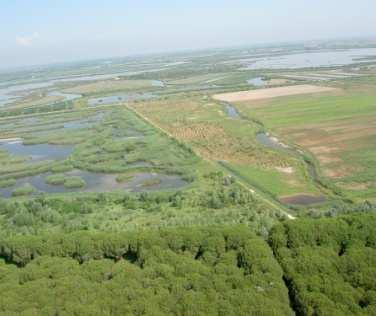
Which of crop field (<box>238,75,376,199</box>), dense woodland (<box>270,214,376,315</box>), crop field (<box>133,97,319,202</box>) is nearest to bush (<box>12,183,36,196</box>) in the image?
crop field (<box>133,97,319,202</box>)

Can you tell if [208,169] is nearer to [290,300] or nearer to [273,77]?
[290,300]

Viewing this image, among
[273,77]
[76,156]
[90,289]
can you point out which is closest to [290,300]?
[90,289]

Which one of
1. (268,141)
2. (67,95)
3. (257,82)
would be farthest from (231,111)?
(67,95)

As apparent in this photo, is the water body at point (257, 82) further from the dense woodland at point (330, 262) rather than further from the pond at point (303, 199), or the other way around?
the dense woodland at point (330, 262)

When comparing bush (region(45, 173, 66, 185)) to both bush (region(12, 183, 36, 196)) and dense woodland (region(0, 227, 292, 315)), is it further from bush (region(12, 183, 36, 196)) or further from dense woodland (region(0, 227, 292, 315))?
dense woodland (region(0, 227, 292, 315))

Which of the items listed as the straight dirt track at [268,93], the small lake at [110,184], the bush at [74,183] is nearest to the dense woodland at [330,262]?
the small lake at [110,184]
